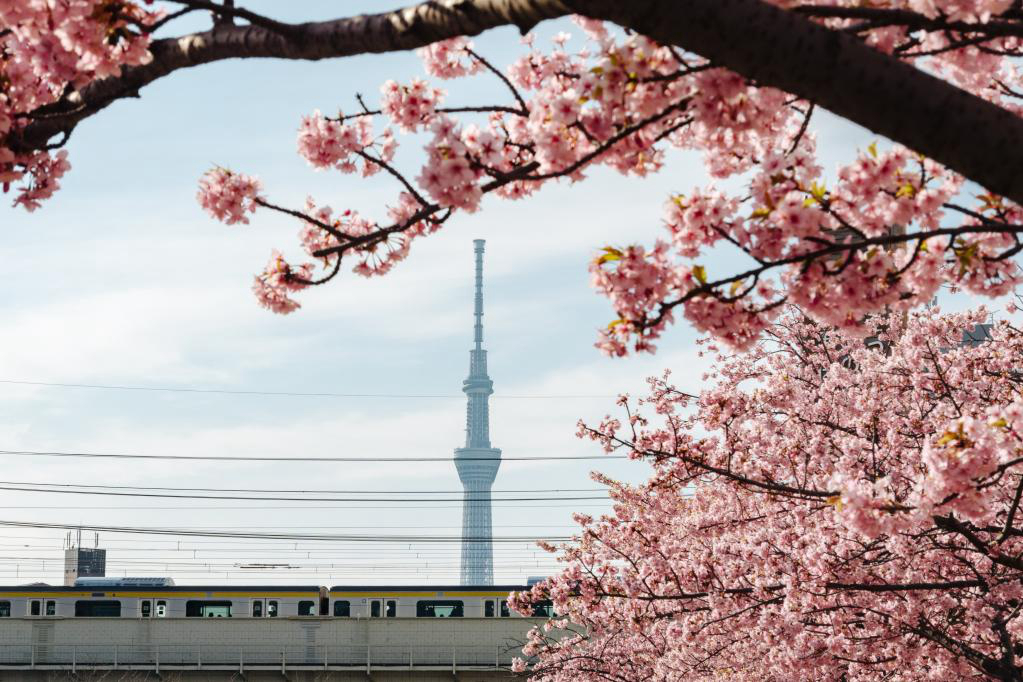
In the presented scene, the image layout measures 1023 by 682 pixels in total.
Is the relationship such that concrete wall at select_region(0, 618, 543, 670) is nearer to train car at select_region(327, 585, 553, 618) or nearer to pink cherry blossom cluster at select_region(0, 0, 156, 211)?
train car at select_region(327, 585, 553, 618)

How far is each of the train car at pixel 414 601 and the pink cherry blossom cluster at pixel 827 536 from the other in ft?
70.4

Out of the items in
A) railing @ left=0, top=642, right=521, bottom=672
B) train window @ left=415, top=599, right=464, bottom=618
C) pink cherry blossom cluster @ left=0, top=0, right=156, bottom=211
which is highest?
pink cherry blossom cluster @ left=0, top=0, right=156, bottom=211

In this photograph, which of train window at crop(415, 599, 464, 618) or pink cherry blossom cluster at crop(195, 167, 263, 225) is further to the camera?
train window at crop(415, 599, 464, 618)

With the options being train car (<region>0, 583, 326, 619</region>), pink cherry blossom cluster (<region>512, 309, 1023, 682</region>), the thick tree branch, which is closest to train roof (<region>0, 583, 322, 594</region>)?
train car (<region>0, 583, 326, 619</region>)

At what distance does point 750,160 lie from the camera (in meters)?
6.35

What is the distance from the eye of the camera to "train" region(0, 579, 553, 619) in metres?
36.9

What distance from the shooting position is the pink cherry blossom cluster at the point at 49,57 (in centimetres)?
503

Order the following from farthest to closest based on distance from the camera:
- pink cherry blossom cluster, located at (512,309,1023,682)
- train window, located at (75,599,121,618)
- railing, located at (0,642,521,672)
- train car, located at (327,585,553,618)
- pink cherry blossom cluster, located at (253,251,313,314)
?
train window, located at (75,599,121,618) < train car, located at (327,585,553,618) < railing, located at (0,642,521,672) < pink cherry blossom cluster, located at (512,309,1023,682) < pink cherry blossom cluster, located at (253,251,313,314)

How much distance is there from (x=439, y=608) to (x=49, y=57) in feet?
108

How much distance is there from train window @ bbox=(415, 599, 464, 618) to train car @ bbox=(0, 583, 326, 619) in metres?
3.02

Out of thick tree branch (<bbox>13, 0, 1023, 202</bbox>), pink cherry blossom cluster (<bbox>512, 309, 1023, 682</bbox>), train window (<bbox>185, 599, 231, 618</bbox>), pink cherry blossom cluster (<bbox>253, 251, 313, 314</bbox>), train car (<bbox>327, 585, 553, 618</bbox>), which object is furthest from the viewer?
train window (<bbox>185, 599, 231, 618</bbox>)

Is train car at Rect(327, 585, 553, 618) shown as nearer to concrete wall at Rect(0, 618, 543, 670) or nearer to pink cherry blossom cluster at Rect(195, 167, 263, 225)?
concrete wall at Rect(0, 618, 543, 670)

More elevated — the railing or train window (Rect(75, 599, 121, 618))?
train window (Rect(75, 599, 121, 618))

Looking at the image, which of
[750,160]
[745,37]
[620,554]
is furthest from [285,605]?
[745,37]
